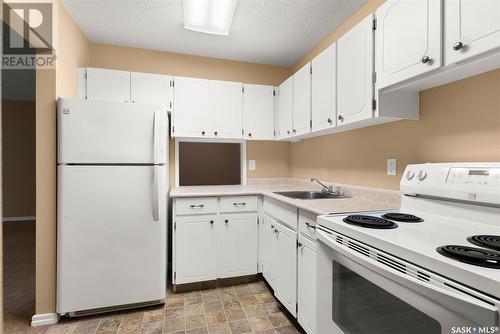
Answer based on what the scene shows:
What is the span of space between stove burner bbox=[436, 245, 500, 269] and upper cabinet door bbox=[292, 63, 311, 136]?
156cm

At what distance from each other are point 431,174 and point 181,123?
219 centimetres

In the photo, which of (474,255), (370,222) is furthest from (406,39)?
(474,255)

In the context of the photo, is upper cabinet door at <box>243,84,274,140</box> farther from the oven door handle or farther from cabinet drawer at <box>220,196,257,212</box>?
the oven door handle

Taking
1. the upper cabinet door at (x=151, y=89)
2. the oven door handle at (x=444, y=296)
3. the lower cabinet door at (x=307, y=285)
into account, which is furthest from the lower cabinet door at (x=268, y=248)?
the upper cabinet door at (x=151, y=89)

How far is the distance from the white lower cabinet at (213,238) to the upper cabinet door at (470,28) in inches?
71.7

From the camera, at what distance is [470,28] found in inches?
38.0

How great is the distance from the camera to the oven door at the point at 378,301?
24.6 inches

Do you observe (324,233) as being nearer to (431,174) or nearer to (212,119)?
(431,174)

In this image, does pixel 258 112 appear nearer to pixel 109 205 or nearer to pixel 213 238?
pixel 213 238

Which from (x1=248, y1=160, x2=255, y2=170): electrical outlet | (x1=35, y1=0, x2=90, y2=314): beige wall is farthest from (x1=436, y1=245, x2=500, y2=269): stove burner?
(x1=248, y1=160, x2=255, y2=170): electrical outlet

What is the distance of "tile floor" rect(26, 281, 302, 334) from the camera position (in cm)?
176

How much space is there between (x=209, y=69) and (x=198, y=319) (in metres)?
2.63

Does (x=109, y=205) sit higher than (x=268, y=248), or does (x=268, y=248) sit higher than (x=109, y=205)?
(x=109, y=205)

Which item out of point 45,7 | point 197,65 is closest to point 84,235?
point 45,7
